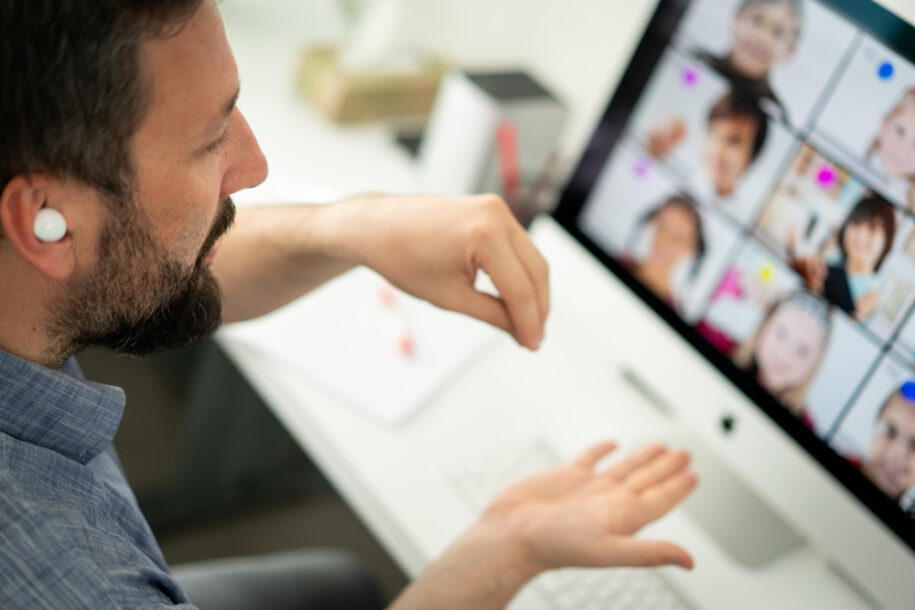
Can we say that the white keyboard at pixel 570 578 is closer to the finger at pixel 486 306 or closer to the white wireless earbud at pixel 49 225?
the finger at pixel 486 306

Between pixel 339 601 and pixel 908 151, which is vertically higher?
pixel 908 151

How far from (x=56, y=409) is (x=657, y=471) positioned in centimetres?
55

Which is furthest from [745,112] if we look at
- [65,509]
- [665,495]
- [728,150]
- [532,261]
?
[65,509]

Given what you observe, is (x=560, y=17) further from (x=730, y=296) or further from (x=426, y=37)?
(x=730, y=296)

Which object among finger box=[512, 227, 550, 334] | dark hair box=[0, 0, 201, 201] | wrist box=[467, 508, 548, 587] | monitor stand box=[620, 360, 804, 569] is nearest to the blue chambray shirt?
dark hair box=[0, 0, 201, 201]

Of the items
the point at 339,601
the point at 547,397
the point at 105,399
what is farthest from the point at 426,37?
the point at 105,399

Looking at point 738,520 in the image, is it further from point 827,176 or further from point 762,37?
point 762,37

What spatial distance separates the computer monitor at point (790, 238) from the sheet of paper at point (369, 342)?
0.24 metres

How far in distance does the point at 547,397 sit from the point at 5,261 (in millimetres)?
662

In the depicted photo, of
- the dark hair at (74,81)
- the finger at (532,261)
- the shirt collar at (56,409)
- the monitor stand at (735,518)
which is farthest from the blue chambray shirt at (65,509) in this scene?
the monitor stand at (735,518)

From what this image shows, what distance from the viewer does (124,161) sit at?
579 millimetres

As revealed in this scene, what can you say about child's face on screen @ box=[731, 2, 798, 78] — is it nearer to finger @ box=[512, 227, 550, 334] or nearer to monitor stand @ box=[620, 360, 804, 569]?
finger @ box=[512, 227, 550, 334]

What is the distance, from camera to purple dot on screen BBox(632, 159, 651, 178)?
0.98m

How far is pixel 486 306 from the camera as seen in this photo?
0.82m
